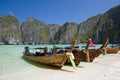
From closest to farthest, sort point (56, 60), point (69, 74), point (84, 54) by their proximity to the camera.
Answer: point (69, 74) < point (56, 60) < point (84, 54)

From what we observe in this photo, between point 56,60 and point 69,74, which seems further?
point 56,60

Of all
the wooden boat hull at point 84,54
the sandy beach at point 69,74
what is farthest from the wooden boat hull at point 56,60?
the wooden boat hull at point 84,54

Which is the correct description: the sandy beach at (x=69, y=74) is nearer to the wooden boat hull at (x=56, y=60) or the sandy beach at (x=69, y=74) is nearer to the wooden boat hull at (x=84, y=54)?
the wooden boat hull at (x=56, y=60)

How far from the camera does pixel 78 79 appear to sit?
11.0 meters

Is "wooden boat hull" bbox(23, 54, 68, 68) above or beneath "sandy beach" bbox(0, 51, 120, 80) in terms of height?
above

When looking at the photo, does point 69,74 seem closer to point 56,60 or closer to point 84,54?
point 56,60

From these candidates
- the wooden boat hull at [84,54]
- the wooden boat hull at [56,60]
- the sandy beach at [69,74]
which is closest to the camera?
the sandy beach at [69,74]

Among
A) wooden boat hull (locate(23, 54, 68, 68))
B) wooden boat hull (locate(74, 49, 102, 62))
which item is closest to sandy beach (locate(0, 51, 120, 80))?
wooden boat hull (locate(23, 54, 68, 68))

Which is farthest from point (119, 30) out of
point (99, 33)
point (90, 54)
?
point (90, 54)

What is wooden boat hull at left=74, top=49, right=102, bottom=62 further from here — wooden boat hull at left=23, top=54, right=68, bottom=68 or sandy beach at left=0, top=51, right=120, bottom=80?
sandy beach at left=0, top=51, right=120, bottom=80

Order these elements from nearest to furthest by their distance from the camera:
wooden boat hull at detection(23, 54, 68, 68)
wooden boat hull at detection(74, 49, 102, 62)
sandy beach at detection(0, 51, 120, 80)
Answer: sandy beach at detection(0, 51, 120, 80)
wooden boat hull at detection(23, 54, 68, 68)
wooden boat hull at detection(74, 49, 102, 62)

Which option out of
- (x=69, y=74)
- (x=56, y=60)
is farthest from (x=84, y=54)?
(x=69, y=74)

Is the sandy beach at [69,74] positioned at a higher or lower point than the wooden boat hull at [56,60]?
lower

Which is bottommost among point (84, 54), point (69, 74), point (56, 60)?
point (69, 74)
